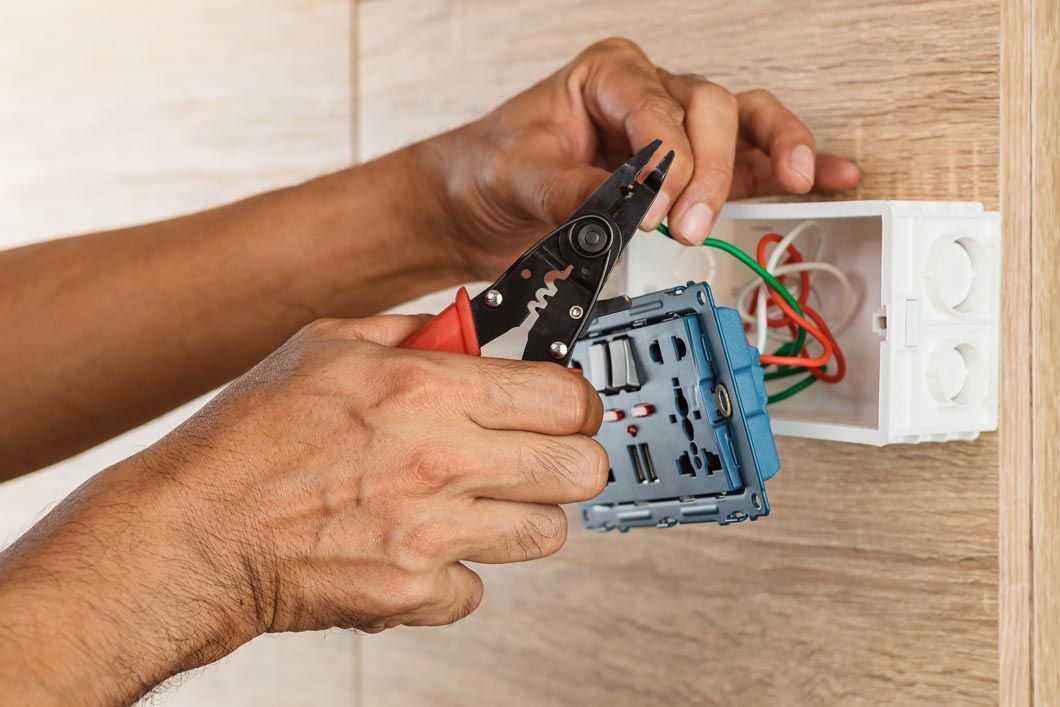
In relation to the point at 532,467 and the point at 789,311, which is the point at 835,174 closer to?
the point at 789,311

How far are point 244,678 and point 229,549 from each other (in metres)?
0.72

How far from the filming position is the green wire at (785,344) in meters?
0.62

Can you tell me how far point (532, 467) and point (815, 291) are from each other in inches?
11.0

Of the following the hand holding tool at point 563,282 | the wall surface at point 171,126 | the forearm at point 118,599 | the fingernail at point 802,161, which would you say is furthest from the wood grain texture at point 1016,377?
the wall surface at point 171,126

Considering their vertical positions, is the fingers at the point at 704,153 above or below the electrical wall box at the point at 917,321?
above

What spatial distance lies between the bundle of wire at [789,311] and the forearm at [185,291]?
268mm

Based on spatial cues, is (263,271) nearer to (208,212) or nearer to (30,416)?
(208,212)

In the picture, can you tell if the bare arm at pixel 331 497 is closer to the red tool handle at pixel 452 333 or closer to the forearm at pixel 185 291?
the red tool handle at pixel 452 333

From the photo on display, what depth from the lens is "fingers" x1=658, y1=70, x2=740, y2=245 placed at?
587 millimetres

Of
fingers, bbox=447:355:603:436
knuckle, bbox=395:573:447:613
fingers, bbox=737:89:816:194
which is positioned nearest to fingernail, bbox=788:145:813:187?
fingers, bbox=737:89:816:194

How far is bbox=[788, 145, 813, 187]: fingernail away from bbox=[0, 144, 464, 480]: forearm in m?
0.30

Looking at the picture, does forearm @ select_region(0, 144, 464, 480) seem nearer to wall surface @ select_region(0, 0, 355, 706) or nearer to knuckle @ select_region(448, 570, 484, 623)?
wall surface @ select_region(0, 0, 355, 706)

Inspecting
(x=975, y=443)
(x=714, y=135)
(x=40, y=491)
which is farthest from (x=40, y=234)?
(x=975, y=443)

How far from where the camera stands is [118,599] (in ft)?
1.58
